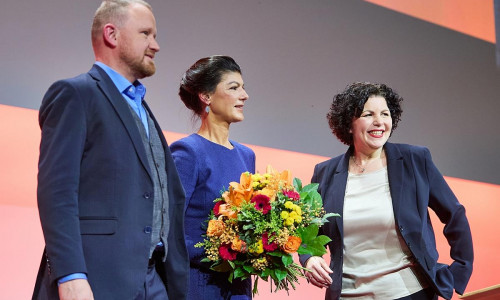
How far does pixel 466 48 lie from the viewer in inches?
192

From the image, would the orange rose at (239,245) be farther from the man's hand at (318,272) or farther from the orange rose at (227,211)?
the man's hand at (318,272)

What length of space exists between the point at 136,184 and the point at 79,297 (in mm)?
363

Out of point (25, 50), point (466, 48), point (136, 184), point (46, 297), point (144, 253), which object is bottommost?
point (46, 297)

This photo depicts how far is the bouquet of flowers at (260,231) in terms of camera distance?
2.40 m

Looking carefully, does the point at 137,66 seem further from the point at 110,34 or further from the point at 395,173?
the point at 395,173

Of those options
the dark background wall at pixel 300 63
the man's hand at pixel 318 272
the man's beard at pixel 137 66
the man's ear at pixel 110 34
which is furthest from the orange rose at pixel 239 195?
the dark background wall at pixel 300 63

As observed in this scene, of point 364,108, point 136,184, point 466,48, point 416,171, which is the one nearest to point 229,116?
point 364,108

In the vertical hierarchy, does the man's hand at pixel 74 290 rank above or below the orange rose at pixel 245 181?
below

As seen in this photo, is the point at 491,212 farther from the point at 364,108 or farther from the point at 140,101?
the point at 140,101

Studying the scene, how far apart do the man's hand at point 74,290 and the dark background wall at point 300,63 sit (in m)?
1.60

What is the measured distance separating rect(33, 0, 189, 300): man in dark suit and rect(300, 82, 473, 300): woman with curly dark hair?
0.85 meters

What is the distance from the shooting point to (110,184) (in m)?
1.83

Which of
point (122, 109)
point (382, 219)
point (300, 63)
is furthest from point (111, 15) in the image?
point (300, 63)

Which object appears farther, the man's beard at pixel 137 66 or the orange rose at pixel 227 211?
the orange rose at pixel 227 211
